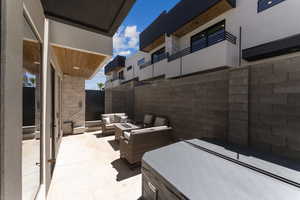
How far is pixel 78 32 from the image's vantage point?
8.63 ft

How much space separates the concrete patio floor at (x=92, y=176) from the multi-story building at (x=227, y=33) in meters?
4.63

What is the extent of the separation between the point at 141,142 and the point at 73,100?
4443 millimetres

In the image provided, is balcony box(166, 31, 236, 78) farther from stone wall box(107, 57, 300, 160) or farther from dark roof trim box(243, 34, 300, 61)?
stone wall box(107, 57, 300, 160)

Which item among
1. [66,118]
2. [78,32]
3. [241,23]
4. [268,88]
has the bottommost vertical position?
[66,118]

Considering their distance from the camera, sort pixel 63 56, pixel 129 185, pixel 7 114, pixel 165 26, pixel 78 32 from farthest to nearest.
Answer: pixel 165 26 < pixel 63 56 < pixel 78 32 < pixel 129 185 < pixel 7 114

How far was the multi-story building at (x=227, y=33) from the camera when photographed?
3779mm

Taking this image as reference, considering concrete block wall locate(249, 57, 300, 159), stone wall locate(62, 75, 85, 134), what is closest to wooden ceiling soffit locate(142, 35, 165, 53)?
stone wall locate(62, 75, 85, 134)

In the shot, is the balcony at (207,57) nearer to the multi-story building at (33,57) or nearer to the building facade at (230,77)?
the building facade at (230,77)

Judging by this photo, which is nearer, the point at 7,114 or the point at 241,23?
the point at 7,114

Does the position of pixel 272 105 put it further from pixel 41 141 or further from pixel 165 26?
pixel 165 26

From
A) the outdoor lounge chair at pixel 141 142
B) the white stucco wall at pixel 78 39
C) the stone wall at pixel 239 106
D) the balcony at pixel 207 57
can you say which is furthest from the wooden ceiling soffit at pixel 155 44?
the outdoor lounge chair at pixel 141 142

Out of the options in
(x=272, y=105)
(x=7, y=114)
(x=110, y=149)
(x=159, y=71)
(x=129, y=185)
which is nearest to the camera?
(x=7, y=114)

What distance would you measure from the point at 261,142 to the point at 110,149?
153 inches

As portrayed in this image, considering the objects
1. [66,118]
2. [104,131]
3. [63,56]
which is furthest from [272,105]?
[66,118]
